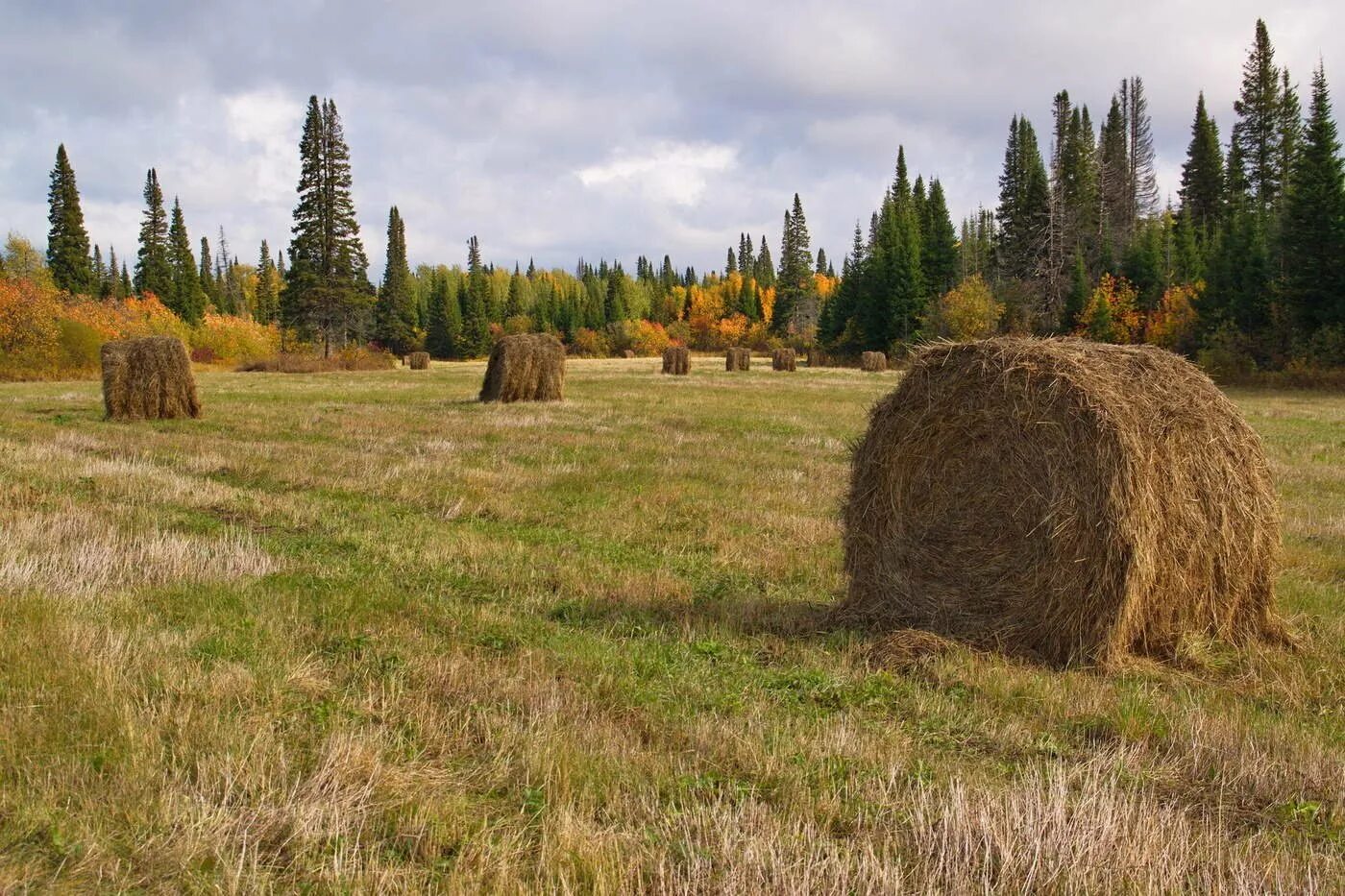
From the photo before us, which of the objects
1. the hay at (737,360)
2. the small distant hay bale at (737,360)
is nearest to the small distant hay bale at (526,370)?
the hay at (737,360)

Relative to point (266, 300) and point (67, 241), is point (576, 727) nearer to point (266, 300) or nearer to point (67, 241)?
point (67, 241)

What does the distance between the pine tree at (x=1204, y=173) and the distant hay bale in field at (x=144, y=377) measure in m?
Answer: 85.8

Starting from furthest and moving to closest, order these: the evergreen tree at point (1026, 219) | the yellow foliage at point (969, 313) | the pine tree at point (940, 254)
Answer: the pine tree at point (940, 254)
the evergreen tree at point (1026, 219)
the yellow foliage at point (969, 313)

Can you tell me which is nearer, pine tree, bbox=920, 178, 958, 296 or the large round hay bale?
the large round hay bale

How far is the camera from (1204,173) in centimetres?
8306

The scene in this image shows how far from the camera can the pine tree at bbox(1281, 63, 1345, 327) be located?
43.6 metres

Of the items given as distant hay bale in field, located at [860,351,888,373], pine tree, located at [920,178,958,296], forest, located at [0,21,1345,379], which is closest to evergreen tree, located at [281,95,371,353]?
forest, located at [0,21,1345,379]

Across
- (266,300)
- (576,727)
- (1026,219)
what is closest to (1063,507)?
(576,727)

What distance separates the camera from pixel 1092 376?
684 centimetres

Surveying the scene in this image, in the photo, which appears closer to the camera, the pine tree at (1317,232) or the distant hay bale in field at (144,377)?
the distant hay bale in field at (144,377)

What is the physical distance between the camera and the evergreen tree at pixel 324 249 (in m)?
64.4

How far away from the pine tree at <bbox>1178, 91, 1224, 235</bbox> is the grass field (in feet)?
286

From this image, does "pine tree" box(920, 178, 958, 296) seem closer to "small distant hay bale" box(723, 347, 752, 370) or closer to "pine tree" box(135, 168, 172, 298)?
"small distant hay bale" box(723, 347, 752, 370)

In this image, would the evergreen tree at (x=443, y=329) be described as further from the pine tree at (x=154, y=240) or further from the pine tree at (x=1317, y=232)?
the pine tree at (x=1317, y=232)
